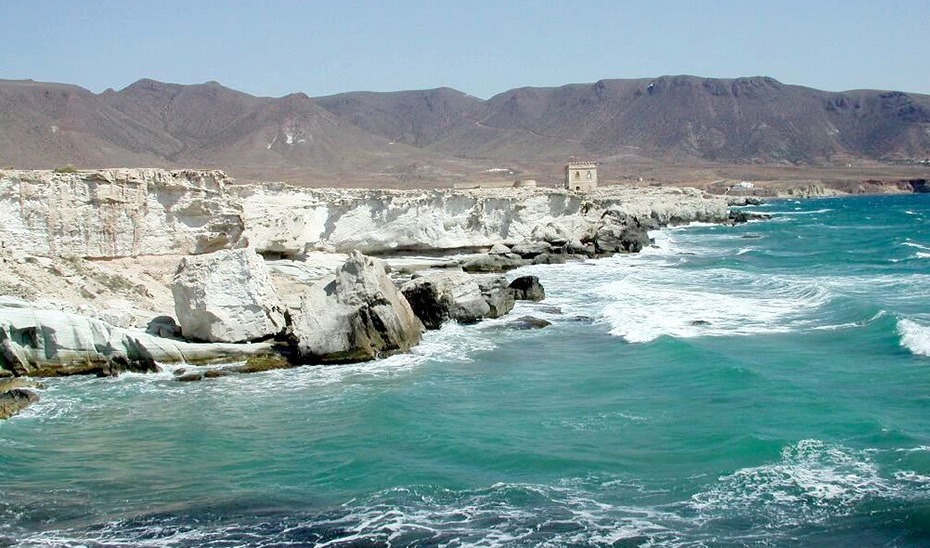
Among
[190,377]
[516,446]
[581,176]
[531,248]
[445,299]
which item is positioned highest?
[581,176]

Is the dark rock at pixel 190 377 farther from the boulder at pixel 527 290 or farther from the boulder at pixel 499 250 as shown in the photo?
the boulder at pixel 499 250

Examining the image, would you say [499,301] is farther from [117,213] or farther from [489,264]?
[489,264]

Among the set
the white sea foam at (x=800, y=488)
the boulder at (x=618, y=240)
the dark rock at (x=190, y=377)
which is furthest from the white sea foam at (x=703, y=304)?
the dark rock at (x=190, y=377)

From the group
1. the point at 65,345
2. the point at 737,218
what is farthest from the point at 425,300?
→ the point at 737,218

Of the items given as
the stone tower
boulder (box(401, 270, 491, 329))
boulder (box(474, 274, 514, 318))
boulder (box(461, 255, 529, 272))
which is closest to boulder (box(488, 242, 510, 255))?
boulder (box(461, 255, 529, 272))

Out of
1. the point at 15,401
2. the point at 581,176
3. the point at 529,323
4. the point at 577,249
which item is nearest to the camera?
the point at 15,401

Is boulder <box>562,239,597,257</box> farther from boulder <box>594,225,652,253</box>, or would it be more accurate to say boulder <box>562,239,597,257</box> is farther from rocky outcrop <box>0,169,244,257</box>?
rocky outcrop <box>0,169,244,257</box>
